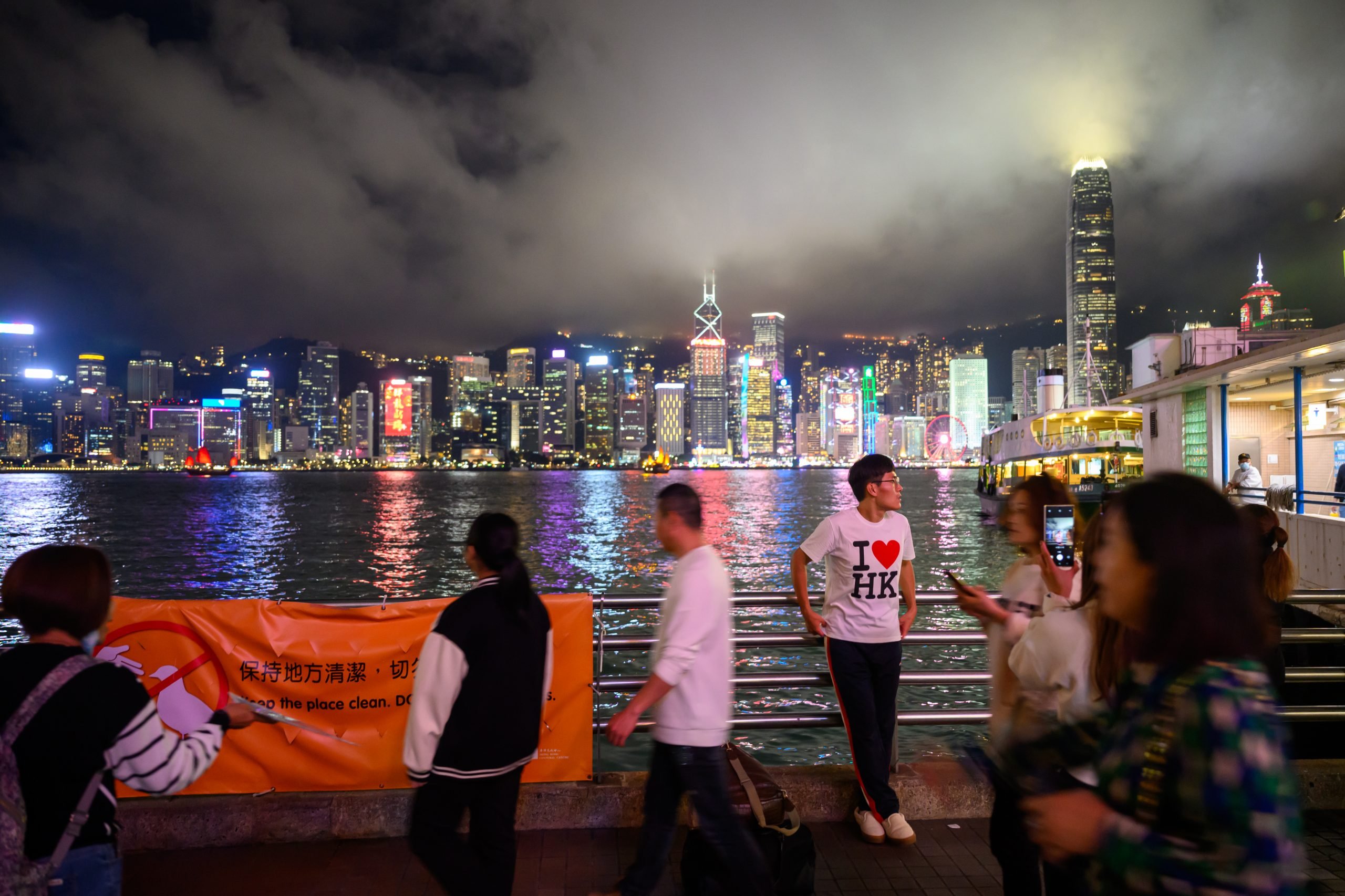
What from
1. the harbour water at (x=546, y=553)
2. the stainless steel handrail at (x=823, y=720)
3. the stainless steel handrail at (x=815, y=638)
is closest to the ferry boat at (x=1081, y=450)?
the harbour water at (x=546, y=553)

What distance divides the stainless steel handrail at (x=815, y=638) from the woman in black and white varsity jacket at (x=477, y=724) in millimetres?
1399

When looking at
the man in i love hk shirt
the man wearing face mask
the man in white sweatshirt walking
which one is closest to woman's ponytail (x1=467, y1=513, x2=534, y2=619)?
the man in white sweatshirt walking

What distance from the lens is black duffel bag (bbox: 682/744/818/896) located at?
3420 mm

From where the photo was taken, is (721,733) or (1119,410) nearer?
(721,733)

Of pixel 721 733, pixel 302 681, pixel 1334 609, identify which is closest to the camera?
pixel 721 733

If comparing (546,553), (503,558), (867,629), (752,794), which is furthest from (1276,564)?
(546,553)

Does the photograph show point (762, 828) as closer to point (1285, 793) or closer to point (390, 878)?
point (390, 878)

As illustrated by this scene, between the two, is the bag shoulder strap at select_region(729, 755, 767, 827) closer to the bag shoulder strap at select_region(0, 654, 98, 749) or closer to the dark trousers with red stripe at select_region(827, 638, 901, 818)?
the dark trousers with red stripe at select_region(827, 638, 901, 818)

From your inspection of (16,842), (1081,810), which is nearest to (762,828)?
(1081,810)

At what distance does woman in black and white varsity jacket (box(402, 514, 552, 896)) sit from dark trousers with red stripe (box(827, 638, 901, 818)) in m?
1.97

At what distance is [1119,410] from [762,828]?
45.0 meters

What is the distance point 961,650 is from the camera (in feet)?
49.2

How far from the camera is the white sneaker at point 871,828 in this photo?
14.1 ft

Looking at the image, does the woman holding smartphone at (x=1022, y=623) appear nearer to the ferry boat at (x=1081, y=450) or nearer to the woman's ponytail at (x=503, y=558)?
the woman's ponytail at (x=503, y=558)
